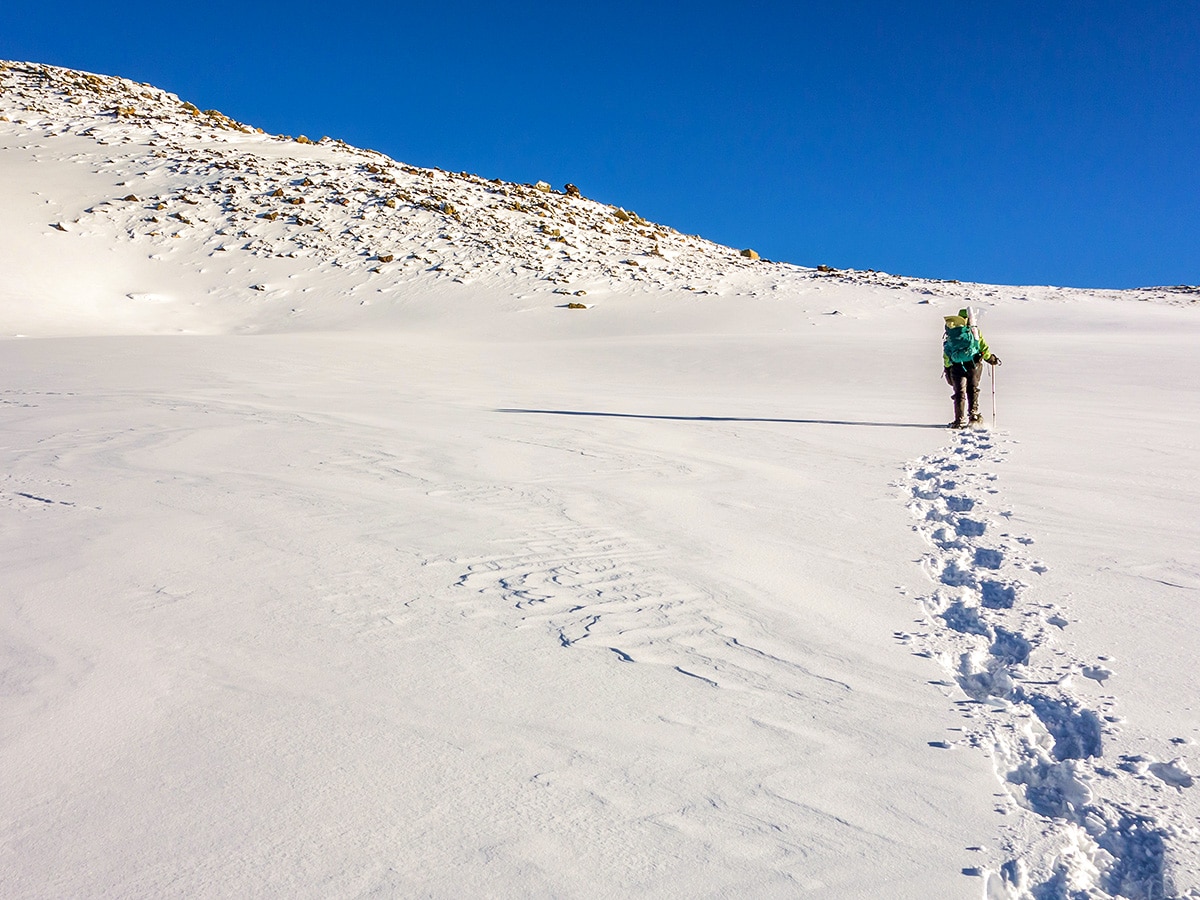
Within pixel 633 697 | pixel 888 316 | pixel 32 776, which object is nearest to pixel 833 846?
pixel 633 697

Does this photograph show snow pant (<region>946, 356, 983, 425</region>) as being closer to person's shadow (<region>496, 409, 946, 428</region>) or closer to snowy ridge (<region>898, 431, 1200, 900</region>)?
person's shadow (<region>496, 409, 946, 428</region>)

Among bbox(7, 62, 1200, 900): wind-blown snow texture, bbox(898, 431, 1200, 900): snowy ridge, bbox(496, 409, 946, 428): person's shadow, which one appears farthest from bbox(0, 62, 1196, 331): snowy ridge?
bbox(898, 431, 1200, 900): snowy ridge

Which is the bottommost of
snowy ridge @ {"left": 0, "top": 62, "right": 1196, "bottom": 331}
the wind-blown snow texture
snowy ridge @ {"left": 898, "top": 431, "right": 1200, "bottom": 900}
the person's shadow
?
snowy ridge @ {"left": 898, "top": 431, "right": 1200, "bottom": 900}

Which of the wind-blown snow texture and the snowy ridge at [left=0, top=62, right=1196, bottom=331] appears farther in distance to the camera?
the snowy ridge at [left=0, top=62, right=1196, bottom=331]

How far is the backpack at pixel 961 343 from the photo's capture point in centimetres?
944

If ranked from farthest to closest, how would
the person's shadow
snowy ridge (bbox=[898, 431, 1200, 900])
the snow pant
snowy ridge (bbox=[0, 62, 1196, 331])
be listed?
snowy ridge (bbox=[0, 62, 1196, 331]), the person's shadow, the snow pant, snowy ridge (bbox=[898, 431, 1200, 900])

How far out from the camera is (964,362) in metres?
9.43

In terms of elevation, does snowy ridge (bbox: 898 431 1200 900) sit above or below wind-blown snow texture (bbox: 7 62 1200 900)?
below

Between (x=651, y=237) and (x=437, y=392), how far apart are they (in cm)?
2897

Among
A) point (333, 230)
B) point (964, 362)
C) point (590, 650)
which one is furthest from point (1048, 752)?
point (333, 230)

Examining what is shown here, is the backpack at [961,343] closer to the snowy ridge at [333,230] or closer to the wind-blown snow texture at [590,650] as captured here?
A: the wind-blown snow texture at [590,650]

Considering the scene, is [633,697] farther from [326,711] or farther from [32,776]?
[32,776]

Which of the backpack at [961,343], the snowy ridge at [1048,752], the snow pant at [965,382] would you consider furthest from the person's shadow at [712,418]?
the snowy ridge at [1048,752]

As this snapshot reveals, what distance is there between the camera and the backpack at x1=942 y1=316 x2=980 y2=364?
9.44m
